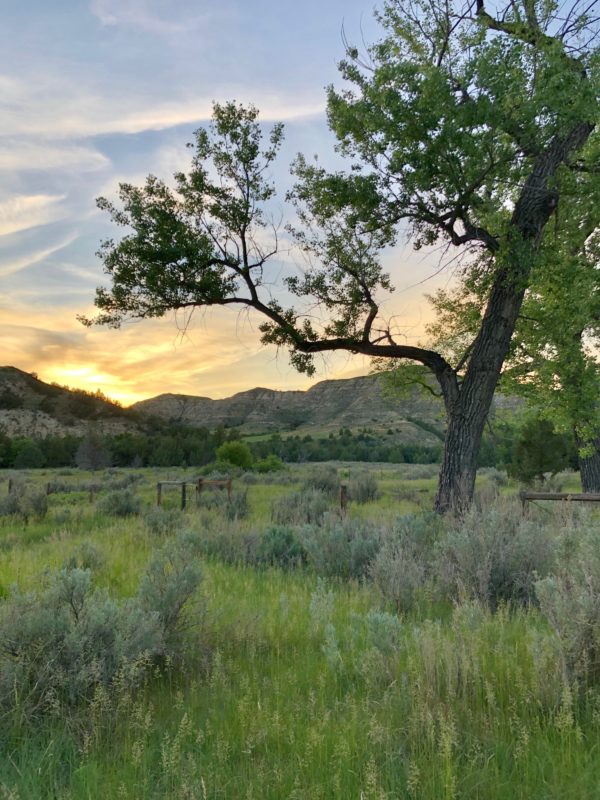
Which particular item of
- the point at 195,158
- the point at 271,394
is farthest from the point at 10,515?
the point at 271,394

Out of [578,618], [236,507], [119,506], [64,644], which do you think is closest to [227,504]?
[236,507]

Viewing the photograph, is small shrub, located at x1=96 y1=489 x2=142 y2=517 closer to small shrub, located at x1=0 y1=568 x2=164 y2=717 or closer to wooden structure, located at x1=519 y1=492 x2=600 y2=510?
wooden structure, located at x1=519 y1=492 x2=600 y2=510

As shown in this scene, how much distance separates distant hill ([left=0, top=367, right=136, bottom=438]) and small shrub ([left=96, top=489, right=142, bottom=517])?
80899 millimetres

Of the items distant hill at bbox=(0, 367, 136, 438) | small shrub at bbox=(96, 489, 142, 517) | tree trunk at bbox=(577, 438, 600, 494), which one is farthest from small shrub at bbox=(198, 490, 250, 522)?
distant hill at bbox=(0, 367, 136, 438)

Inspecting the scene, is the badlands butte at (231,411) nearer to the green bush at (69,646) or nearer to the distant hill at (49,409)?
the distant hill at (49,409)

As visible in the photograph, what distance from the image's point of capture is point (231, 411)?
169 metres

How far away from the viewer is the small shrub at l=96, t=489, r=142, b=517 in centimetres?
1672

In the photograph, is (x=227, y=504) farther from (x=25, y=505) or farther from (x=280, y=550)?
(x=280, y=550)

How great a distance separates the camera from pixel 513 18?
1193 cm

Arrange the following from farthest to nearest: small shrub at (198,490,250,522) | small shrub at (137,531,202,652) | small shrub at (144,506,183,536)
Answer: small shrub at (198,490,250,522) → small shrub at (144,506,183,536) → small shrub at (137,531,202,652)

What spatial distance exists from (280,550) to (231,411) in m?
162

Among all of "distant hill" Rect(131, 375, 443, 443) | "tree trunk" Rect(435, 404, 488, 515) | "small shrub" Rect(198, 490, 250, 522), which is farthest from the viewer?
"distant hill" Rect(131, 375, 443, 443)

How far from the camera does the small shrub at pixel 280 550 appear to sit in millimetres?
8609

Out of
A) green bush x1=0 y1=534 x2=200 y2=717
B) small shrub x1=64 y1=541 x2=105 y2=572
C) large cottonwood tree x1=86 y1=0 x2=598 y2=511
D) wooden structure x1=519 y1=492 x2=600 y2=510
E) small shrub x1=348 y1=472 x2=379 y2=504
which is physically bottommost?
small shrub x1=348 y1=472 x2=379 y2=504
